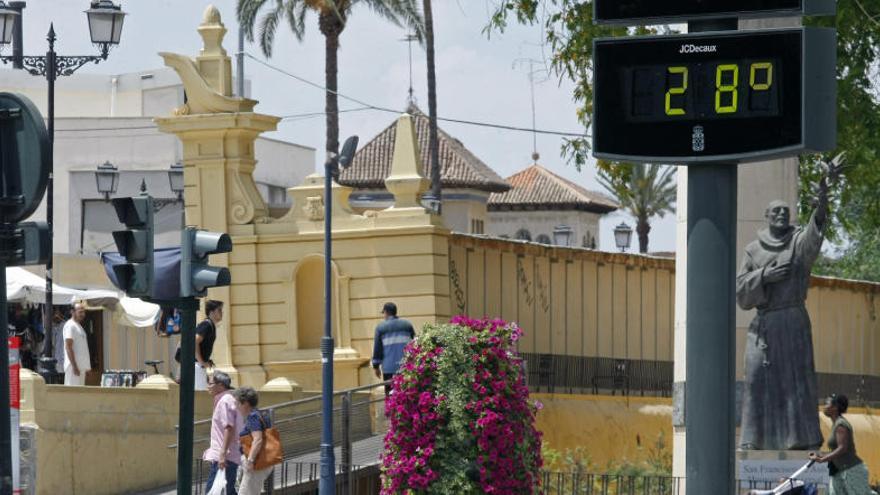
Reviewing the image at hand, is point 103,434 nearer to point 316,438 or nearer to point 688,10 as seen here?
point 316,438

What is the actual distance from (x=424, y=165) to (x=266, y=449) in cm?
A: 6252

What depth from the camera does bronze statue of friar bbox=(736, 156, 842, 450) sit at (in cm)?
1680

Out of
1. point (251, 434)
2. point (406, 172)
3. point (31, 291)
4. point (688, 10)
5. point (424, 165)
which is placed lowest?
point (251, 434)

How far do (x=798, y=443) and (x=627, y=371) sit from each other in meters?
13.2

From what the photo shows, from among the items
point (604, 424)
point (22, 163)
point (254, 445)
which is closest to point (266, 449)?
point (254, 445)

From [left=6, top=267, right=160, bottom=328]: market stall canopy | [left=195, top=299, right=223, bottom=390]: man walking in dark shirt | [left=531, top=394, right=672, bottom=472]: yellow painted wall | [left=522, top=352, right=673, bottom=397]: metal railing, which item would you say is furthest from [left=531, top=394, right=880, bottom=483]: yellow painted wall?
[left=6, top=267, right=160, bottom=328]: market stall canopy

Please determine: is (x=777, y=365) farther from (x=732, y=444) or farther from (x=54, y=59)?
(x=54, y=59)

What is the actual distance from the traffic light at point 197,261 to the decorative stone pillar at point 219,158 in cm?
1375

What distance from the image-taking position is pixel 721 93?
8836mm

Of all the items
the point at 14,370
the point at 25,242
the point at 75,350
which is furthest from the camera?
the point at 75,350

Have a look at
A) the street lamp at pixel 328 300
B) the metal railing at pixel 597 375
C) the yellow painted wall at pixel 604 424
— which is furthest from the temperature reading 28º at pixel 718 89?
the metal railing at pixel 597 375

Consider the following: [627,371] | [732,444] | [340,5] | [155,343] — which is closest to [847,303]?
[627,371]

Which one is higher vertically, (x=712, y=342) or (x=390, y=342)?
(x=712, y=342)

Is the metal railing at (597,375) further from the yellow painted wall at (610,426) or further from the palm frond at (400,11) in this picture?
the palm frond at (400,11)
